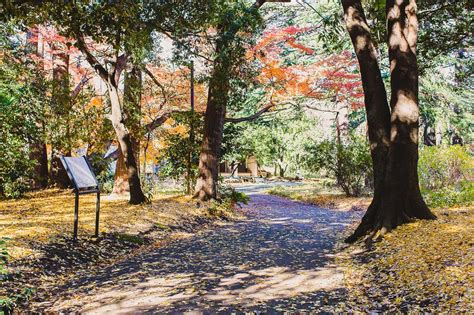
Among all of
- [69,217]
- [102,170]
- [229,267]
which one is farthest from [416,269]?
[102,170]

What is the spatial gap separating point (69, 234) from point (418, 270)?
5.28 m

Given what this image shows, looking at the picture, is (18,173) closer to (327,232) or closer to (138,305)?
(327,232)

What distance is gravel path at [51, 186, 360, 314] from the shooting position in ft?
13.6

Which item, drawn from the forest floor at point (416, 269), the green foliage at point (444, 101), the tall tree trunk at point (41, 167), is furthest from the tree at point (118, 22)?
the green foliage at point (444, 101)

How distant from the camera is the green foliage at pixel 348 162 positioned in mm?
15812

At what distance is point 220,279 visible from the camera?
5.07 metres

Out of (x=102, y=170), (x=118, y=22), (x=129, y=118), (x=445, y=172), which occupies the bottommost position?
(x=445, y=172)

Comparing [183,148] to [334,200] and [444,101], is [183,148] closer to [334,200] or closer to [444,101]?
[334,200]

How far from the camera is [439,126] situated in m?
22.7

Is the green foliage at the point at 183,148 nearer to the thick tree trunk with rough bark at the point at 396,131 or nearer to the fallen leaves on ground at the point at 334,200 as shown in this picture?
the fallen leaves on ground at the point at 334,200

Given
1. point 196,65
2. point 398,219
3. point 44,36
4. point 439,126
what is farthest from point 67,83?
point 439,126

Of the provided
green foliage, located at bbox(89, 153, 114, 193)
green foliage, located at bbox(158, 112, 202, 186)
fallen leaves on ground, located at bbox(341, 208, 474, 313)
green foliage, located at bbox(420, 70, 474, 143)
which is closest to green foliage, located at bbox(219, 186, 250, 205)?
green foliage, located at bbox(158, 112, 202, 186)

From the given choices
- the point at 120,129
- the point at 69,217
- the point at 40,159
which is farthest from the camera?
the point at 40,159

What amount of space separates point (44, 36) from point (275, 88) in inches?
340
